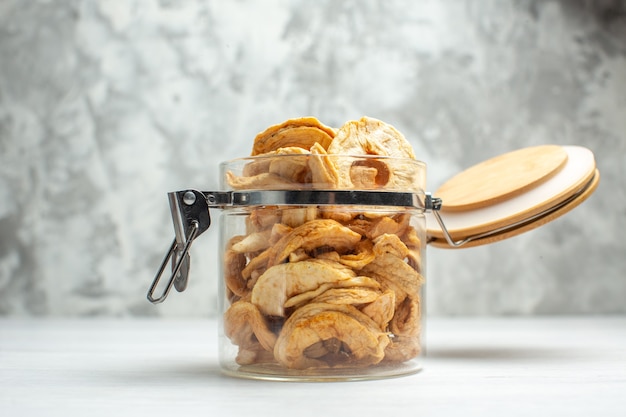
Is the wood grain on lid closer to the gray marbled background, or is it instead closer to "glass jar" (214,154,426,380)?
"glass jar" (214,154,426,380)

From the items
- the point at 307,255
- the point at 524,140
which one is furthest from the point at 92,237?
the point at 307,255

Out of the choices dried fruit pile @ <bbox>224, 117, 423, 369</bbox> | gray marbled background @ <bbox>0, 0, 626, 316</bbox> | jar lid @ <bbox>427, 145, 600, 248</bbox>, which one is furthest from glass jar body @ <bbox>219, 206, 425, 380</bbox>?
gray marbled background @ <bbox>0, 0, 626, 316</bbox>

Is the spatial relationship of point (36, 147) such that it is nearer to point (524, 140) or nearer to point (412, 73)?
point (412, 73)

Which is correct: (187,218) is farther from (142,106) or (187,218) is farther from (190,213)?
(142,106)

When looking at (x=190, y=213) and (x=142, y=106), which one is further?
(x=142, y=106)

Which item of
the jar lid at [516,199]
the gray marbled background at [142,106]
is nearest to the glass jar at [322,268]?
the jar lid at [516,199]

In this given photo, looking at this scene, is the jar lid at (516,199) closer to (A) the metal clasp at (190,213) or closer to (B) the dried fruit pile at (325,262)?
(B) the dried fruit pile at (325,262)

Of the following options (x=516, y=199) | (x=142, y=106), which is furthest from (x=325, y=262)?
(x=142, y=106)
